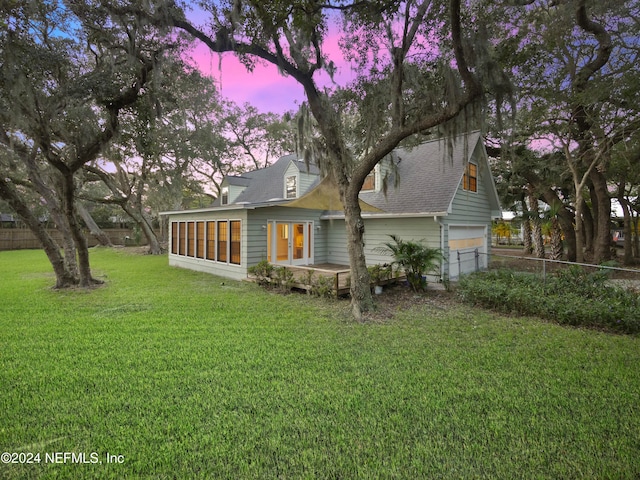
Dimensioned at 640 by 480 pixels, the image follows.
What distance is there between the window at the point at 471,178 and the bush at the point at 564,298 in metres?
3.49

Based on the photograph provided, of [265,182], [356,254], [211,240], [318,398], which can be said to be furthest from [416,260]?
[265,182]

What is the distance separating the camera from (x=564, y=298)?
232 inches

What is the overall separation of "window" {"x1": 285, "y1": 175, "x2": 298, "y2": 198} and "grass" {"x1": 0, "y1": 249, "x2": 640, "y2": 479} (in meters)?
8.25

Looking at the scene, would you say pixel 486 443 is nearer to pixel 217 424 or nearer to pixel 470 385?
pixel 470 385

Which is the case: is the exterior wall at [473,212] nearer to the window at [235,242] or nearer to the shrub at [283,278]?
the shrub at [283,278]

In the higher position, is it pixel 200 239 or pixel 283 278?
pixel 200 239

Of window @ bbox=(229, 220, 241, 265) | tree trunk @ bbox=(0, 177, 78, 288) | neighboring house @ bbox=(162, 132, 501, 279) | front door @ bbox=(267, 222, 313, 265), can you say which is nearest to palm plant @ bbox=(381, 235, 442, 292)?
neighboring house @ bbox=(162, 132, 501, 279)

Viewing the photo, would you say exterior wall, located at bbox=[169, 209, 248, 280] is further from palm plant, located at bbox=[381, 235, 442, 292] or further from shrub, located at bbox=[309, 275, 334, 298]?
→ palm plant, located at bbox=[381, 235, 442, 292]

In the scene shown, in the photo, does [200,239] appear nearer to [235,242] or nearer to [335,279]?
[235,242]

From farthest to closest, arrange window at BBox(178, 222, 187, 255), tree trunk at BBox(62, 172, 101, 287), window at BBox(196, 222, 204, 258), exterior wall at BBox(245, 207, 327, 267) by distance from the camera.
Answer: window at BBox(178, 222, 187, 255) → window at BBox(196, 222, 204, 258) → exterior wall at BBox(245, 207, 327, 267) → tree trunk at BBox(62, 172, 101, 287)

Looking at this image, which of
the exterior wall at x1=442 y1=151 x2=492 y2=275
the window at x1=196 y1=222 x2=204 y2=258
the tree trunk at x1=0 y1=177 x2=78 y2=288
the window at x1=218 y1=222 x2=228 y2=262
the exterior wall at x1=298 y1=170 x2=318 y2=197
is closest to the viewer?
the tree trunk at x1=0 y1=177 x2=78 y2=288

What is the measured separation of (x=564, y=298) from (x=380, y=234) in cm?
534

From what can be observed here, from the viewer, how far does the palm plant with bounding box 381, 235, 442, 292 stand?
319 inches

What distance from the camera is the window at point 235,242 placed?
10.3 metres
